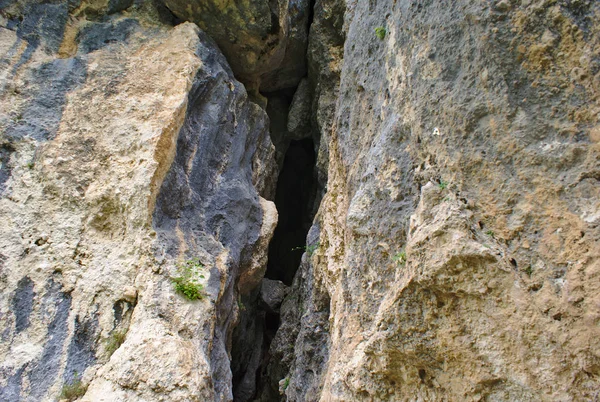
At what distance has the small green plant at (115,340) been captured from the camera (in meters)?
5.19

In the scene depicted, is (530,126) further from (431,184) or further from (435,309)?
(435,309)

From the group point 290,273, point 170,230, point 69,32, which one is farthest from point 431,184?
point 290,273

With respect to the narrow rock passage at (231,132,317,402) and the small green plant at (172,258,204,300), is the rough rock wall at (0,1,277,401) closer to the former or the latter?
the small green plant at (172,258,204,300)

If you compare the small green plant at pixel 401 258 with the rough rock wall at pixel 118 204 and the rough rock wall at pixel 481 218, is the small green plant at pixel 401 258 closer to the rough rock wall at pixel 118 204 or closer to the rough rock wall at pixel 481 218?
the rough rock wall at pixel 481 218

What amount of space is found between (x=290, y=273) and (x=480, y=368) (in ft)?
28.7

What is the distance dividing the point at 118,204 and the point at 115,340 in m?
1.71

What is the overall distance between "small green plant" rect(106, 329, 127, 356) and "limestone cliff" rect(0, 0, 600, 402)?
0.02 m

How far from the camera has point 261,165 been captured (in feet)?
31.2

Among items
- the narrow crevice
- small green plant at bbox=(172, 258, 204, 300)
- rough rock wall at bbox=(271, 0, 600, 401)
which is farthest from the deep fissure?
rough rock wall at bbox=(271, 0, 600, 401)

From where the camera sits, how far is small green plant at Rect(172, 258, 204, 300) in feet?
18.8

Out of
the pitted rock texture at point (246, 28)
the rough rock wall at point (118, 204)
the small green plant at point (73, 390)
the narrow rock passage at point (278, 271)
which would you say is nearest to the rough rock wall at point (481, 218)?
the rough rock wall at point (118, 204)

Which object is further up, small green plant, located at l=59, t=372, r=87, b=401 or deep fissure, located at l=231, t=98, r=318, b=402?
deep fissure, located at l=231, t=98, r=318, b=402

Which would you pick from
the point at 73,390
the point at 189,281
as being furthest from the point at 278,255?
the point at 73,390

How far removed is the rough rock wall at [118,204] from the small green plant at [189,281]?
0.09 metres
